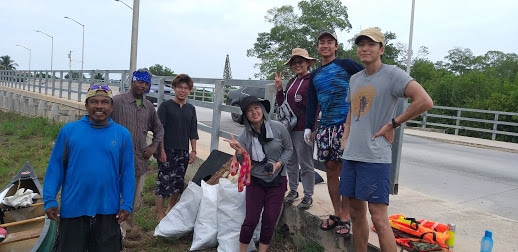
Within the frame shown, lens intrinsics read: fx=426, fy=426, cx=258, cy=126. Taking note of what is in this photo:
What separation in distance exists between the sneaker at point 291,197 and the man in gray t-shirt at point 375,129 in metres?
1.61

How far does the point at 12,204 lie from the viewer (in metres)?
4.70

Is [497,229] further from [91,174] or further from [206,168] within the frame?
[91,174]

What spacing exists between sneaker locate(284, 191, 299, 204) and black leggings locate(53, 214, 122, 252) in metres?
1.99

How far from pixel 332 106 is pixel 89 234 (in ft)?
7.29

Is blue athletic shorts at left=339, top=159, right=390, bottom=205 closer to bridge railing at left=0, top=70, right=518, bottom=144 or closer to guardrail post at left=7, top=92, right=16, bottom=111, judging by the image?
bridge railing at left=0, top=70, right=518, bottom=144

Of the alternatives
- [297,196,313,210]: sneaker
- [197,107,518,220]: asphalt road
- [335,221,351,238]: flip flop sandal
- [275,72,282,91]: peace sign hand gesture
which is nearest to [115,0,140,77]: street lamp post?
[197,107,518,220]: asphalt road

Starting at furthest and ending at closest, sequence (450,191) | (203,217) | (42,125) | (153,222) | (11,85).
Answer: (11,85)
(42,125)
(450,191)
(153,222)
(203,217)

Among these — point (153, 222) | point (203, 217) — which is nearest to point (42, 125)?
point (153, 222)

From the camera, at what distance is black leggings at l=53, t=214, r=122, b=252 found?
3113 mm

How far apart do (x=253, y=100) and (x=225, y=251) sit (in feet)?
5.04

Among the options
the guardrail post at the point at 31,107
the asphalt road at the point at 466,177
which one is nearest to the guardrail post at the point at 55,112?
the guardrail post at the point at 31,107

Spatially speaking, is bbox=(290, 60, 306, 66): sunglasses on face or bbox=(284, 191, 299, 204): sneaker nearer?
bbox=(290, 60, 306, 66): sunglasses on face

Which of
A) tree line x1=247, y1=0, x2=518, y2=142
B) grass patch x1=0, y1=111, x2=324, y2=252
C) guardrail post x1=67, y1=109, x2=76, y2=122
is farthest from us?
tree line x1=247, y1=0, x2=518, y2=142

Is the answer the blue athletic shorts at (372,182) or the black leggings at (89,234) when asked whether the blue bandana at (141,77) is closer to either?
the black leggings at (89,234)
